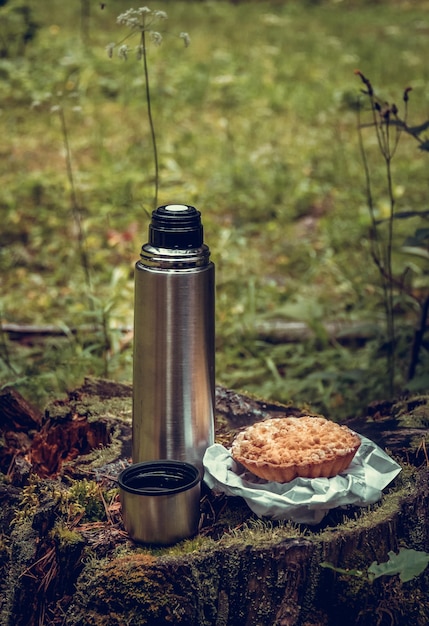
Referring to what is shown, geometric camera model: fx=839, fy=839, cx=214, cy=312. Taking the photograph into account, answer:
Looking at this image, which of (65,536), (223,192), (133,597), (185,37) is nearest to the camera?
(133,597)

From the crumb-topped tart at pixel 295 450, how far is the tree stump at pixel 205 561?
12cm

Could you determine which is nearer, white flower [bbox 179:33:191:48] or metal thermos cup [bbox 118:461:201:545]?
metal thermos cup [bbox 118:461:201:545]

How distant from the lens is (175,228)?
1.99m

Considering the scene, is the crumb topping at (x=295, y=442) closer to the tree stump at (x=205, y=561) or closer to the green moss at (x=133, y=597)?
the tree stump at (x=205, y=561)

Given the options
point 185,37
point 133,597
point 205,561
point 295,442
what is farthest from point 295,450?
point 185,37

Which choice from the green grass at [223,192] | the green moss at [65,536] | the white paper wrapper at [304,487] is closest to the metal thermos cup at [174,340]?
the white paper wrapper at [304,487]

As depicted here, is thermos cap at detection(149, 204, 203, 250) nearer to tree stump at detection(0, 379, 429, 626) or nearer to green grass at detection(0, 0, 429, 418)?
green grass at detection(0, 0, 429, 418)

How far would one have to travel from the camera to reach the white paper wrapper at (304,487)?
75.6 inches

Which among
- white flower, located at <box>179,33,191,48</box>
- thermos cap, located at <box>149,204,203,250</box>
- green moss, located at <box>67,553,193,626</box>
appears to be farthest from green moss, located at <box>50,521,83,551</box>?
white flower, located at <box>179,33,191,48</box>

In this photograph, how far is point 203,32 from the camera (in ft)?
34.6

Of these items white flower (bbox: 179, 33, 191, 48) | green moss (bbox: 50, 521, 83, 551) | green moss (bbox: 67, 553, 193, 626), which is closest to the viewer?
green moss (bbox: 67, 553, 193, 626)

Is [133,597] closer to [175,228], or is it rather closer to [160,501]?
[160,501]

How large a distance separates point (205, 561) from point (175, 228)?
30.2 inches

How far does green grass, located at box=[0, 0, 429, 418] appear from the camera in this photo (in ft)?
13.4
